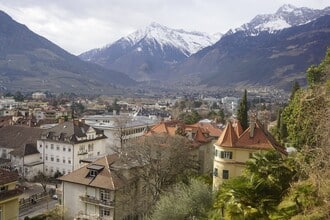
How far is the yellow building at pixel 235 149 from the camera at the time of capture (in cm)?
3753

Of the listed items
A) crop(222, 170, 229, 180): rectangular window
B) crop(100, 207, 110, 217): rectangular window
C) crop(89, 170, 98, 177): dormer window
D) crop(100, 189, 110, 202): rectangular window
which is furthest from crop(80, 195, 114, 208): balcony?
crop(222, 170, 229, 180): rectangular window

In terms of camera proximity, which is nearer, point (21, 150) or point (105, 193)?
point (105, 193)

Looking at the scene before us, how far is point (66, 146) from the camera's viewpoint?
63.5m

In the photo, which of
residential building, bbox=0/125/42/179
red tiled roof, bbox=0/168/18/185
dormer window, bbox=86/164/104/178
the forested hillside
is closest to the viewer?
the forested hillside

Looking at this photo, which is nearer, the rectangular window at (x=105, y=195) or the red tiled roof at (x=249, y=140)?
the red tiled roof at (x=249, y=140)

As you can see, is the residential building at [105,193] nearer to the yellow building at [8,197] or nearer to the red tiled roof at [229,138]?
the red tiled roof at [229,138]

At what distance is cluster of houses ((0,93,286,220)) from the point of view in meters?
37.4

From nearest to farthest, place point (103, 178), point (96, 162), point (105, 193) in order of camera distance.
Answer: point (105, 193), point (103, 178), point (96, 162)

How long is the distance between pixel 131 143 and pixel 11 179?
41.7ft

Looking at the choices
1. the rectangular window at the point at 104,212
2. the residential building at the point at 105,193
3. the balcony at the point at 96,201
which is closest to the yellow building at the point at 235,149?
the residential building at the point at 105,193

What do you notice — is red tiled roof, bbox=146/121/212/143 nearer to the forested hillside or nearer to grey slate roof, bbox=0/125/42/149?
the forested hillside

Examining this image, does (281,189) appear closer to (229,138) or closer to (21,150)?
(229,138)

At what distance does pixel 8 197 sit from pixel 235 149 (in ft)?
63.2

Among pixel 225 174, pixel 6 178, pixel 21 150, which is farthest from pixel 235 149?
pixel 21 150
